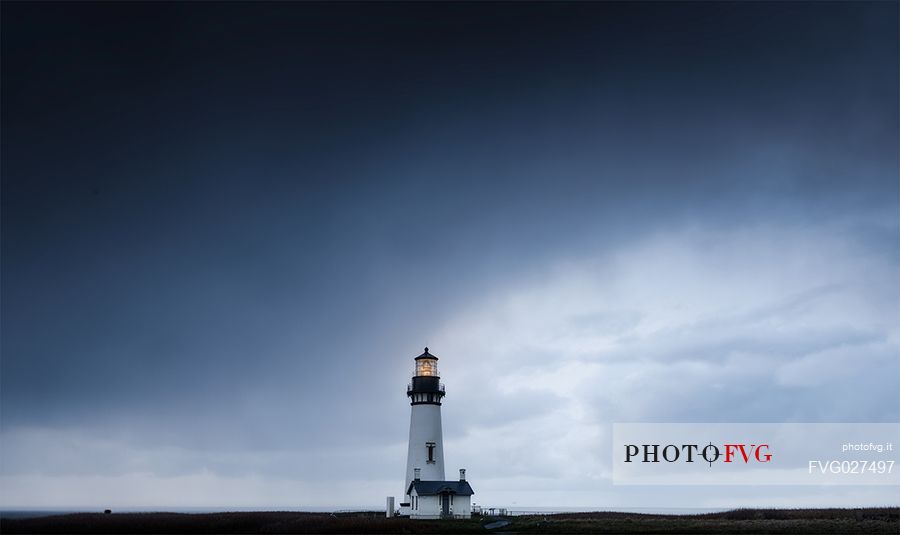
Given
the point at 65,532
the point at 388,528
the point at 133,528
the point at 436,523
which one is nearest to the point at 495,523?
the point at 436,523

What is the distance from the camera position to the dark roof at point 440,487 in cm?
6850

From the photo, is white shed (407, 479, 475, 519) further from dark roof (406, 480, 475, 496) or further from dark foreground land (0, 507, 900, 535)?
dark foreground land (0, 507, 900, 535)

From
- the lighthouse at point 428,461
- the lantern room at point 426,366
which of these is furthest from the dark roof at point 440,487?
the lantern room at point 426,366

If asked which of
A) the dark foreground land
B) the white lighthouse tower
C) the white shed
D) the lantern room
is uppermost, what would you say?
the lantern room

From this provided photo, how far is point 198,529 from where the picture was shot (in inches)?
2301

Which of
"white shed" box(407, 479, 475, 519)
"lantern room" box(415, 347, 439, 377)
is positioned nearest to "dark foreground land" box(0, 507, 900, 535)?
"white shed" box(407, 479, 475, 519)

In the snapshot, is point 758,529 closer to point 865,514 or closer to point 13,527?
point 865,514

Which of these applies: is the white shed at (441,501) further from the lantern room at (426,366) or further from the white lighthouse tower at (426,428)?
the lantern room at (426,366)

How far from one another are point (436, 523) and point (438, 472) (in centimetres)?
1029

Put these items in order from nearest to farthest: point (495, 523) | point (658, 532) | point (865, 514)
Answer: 1. point (658, 532)
2. point (495, 523)
3. point (865, 514)

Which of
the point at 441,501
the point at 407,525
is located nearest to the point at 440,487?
the point at 441,501

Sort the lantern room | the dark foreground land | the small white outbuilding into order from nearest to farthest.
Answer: the dark foreground land, the small white outbuilding, the lantern room

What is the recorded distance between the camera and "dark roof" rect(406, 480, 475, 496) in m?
68.5

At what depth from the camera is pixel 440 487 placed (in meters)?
69.1
